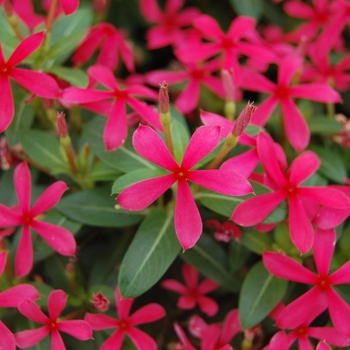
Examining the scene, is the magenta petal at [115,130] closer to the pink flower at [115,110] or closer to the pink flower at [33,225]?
the pink flower at [115,110]

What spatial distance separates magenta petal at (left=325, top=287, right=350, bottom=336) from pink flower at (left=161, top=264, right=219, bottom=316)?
0.23 m

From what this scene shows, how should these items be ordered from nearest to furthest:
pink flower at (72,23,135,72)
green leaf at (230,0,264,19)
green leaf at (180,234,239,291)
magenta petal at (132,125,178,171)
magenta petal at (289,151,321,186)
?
magenta petal at (132,125,178,171)
magenta petal at (289,151,321,186)
green leaf at (180,234,239,291)
pink flower at (72,23,135,72)
green leaf at (230,0,264,19)

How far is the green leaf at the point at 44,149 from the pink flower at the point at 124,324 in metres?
0.27

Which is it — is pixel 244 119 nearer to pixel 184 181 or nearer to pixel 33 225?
pixel 184 181

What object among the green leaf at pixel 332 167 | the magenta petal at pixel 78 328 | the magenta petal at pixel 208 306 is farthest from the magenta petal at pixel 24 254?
the green leaf at pixel 332 167

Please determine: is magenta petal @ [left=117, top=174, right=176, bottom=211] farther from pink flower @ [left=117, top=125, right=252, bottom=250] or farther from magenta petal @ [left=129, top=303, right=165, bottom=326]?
magenta petal @ [left=129, top=303, right=165, bottom=326]

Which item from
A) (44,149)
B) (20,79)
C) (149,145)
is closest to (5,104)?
(20,79)

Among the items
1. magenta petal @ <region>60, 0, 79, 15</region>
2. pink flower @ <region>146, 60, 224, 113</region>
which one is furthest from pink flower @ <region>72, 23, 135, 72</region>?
magenta petal @ <region>60, 0, 79, 15</region>

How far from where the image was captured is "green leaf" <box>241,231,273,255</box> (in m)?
0.85

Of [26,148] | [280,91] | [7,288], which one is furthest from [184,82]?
[7,288]

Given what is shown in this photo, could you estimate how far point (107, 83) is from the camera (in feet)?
2.75

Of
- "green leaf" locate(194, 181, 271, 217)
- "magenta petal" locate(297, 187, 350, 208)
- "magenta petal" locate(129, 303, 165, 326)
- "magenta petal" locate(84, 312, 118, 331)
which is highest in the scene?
"magenta petal" locate(297, 187, 350, 208)

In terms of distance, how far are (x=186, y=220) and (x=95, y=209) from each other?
9.6 inches

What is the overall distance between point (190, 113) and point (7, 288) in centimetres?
57
